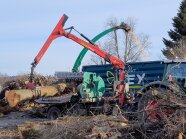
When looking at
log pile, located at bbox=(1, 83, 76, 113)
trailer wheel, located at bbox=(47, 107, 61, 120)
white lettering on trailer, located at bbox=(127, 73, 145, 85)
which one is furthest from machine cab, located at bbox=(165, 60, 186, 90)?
log pile, located at bbox=(1, 83, 76, 113)

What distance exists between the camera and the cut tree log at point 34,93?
18.3 meters

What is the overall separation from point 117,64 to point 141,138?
8657 millimetres

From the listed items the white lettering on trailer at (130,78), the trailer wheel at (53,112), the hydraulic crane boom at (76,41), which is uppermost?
the hydraulic crane boom at (76,41)

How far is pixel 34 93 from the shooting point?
1880cm

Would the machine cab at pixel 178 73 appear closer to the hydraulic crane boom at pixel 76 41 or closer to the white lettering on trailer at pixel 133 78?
the white lettering on trailer at pixel 133 78

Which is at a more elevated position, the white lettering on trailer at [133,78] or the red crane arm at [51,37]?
the red crane arm at [51,37]

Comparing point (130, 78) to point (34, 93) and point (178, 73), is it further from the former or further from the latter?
point (178, 73)

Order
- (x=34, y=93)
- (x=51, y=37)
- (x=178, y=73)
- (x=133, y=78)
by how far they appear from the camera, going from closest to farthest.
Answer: (x=178, y=73), (x=133, y=78), (x=51, y=37), (x=34, y=93)

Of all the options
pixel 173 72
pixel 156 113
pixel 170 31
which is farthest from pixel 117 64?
pixel 170 31

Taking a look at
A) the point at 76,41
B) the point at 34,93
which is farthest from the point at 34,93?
the point at 76,41

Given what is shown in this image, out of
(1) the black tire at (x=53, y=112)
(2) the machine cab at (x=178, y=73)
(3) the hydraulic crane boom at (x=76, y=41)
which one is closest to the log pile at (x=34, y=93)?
(1) the black tire at (x=53, y=112)

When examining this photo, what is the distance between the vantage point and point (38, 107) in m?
20.0

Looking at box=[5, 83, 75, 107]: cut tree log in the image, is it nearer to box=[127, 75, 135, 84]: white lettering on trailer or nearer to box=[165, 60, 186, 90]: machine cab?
box=[127, 75, 135, 84]: white lettering on trailer

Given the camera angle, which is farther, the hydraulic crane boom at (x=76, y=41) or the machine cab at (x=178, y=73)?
the hydraulic crane boom at (x=76, y=41)
